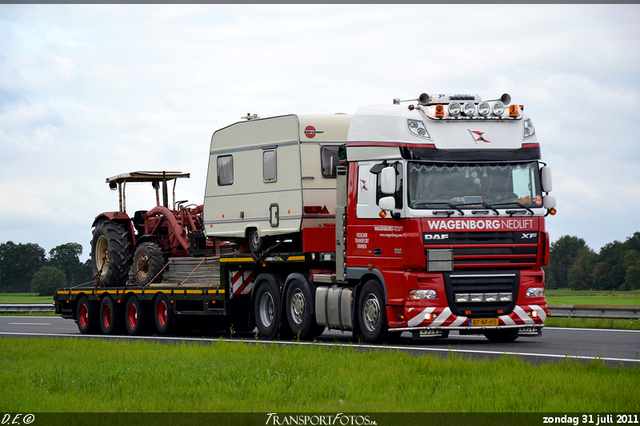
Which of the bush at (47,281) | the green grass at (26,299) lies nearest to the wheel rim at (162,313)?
the green grass at (26,299)

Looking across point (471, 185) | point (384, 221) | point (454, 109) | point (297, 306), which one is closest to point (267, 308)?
point (297, 306)

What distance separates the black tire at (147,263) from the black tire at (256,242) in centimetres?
410

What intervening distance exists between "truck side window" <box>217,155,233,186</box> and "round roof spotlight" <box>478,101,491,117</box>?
6.34 metres

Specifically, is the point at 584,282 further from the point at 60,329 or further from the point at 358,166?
the point at 358,166

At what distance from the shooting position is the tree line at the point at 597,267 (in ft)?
347

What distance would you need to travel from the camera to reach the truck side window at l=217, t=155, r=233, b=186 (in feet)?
68.9

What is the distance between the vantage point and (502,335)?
18.0m

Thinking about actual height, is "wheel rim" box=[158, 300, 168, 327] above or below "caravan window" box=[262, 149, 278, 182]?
below

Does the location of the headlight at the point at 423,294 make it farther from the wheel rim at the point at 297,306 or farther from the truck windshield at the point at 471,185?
the wheel rim at the point at 297,306

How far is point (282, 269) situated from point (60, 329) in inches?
465

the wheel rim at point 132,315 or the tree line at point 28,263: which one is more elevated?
the tree line at point 28,263

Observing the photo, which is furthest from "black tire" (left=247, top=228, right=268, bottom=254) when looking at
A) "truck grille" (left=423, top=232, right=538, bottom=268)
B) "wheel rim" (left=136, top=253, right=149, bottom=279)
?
"truck grille" (left=423, top=232, right=538, bottom=268)

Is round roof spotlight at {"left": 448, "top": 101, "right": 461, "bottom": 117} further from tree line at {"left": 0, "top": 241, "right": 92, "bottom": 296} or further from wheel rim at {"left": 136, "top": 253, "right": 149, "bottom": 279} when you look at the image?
tree line at {"left": 0, "top": 241, "right": 92, "bottom": 296}

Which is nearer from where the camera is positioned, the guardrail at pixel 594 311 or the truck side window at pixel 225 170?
the truck side window at pixel 225 170
